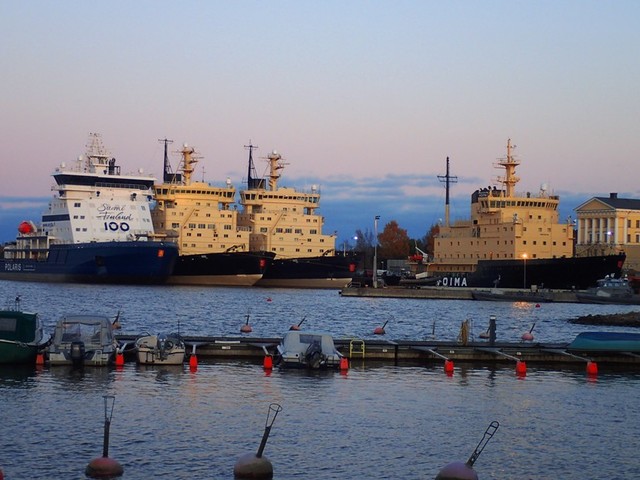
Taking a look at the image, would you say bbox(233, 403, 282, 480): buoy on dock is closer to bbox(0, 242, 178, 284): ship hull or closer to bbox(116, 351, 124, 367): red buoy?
bbox(116, 351, 124, 367): red buoy

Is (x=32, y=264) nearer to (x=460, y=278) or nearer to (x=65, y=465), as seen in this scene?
(x=460, y=278)

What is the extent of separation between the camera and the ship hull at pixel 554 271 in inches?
3270

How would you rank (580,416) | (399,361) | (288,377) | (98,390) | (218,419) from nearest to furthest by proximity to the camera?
1. (218,419)
2. (580,416)
3. (98,390)
4. (288,377)
5. (399,361)

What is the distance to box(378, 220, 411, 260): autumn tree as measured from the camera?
16362 centimetres

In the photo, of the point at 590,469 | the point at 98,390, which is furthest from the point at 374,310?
the point at 590,469

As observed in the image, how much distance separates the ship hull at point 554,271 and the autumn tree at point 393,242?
74677 millimetres

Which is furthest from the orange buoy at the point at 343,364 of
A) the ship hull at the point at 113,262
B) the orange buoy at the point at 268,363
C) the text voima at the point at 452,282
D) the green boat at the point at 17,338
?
the ship hull at the point at 113,262

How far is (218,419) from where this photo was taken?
21438 millimetres

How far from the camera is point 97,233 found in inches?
3829

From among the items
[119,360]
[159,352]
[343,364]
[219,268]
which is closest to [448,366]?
[343,364]

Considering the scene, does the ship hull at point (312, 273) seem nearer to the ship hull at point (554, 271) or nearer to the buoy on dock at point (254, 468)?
the ship hull at point (554, 271)

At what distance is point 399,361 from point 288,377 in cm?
515

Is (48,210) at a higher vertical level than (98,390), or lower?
higher

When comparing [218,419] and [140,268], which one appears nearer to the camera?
[218,419]
